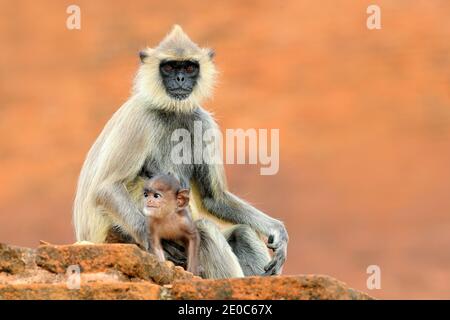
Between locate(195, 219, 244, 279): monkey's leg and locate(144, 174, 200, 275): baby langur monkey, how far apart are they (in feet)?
0.36

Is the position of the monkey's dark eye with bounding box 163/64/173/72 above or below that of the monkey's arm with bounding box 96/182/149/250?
above

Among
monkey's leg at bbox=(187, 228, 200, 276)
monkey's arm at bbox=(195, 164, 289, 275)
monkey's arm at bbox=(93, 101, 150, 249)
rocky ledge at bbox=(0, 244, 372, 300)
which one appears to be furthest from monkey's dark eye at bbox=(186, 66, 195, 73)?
rocky ledge at bbox=(0, 244, 372, 300)

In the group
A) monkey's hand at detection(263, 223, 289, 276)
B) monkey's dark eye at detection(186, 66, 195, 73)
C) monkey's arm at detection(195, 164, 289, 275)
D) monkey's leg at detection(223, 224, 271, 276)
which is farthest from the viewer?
monkey's dark eye at detection(186, 66, 195, 73)

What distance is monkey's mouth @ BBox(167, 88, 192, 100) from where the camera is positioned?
27.9 feet

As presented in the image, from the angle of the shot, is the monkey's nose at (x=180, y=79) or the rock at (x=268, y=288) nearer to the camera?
the rock at (x=268, y=288)

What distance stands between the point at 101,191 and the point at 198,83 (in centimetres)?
146

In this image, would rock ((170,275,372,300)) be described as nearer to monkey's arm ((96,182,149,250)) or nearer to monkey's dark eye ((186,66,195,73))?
monkey's arm ((96,182,149,250))

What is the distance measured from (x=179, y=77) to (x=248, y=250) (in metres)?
1.60

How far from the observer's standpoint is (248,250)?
27.5ft

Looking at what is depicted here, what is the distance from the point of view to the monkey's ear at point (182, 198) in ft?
24.9

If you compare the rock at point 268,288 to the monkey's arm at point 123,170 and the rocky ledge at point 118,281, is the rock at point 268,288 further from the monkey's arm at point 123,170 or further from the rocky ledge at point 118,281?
the monkey's arm at point 123,170

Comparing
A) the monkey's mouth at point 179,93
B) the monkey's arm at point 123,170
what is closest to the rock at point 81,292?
the monkey's arm at point 123,170

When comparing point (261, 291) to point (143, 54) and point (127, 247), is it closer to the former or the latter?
point (127, 247)

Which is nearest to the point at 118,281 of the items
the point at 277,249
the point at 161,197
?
the point at 161,197
